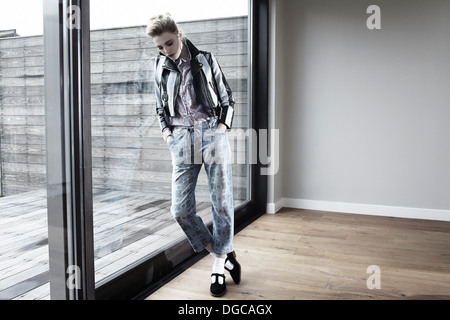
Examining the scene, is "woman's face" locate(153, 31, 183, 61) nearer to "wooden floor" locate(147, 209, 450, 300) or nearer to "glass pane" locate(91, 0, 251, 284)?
"glass pane" locate(91, 0, 251, 284)

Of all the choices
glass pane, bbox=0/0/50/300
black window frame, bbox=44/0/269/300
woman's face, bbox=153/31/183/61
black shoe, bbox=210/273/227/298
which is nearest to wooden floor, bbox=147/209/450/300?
black shoe, bbox=210/273/227/298

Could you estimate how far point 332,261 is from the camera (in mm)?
2262

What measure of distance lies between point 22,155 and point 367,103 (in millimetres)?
2607

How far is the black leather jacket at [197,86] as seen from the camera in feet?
5.91

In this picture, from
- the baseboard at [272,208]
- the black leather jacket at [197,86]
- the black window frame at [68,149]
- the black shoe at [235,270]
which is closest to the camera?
the black window frame at [68,149]

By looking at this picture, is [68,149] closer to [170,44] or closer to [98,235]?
[98,235]

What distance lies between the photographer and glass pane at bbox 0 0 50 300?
124 centimetres

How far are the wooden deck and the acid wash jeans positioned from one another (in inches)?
8.2

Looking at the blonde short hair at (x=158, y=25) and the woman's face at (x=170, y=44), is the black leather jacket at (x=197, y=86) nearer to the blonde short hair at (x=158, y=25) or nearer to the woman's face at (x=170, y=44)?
the woman's face at (x=170, y=44)

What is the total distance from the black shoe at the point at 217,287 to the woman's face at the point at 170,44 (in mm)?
955

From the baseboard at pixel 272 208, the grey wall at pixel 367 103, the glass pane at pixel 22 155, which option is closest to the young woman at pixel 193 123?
the glass pane at pixel 22 155

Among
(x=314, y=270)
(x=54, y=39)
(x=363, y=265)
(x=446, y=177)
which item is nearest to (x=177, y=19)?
(x=54, y=39)

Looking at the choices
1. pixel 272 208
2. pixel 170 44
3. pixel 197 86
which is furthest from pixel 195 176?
pixel 272 208

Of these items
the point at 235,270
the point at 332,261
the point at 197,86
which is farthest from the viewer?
the point at 332,261
